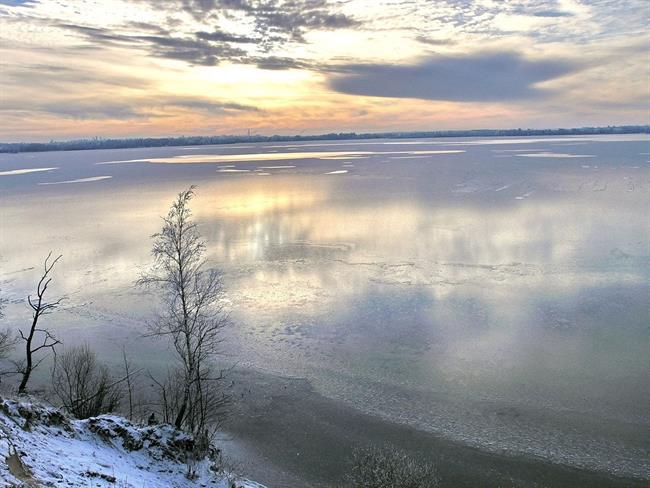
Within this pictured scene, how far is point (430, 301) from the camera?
18.1 metres

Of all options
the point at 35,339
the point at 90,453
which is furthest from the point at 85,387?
the point at 35,339

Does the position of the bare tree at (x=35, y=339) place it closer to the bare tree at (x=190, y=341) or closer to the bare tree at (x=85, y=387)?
the bare tree at (x=85, y=387)

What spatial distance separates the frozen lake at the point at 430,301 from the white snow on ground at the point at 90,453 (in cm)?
444

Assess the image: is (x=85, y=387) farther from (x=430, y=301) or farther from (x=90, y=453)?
(x=430, y=301)

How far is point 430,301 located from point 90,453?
40.5ft

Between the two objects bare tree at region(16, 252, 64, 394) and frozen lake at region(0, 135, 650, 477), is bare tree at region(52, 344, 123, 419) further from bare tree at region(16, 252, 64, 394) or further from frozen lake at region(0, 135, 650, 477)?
frozen lake at region(0, 135, 650, 477)

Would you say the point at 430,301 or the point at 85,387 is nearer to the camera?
the point at 85,387

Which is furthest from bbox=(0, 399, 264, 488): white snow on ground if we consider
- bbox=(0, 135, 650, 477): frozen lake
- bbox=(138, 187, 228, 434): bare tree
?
bbox=(0, 135, 650, 477): frozen lake

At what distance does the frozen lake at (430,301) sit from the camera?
1200 centimetres

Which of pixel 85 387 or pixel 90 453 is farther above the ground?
pixel 90 453

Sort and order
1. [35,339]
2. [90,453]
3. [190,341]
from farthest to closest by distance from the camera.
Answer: [35,339] < [190,341] < [90,453]

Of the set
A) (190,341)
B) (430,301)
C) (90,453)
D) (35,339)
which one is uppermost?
(430,301)

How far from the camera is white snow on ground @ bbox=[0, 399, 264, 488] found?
24.1ft

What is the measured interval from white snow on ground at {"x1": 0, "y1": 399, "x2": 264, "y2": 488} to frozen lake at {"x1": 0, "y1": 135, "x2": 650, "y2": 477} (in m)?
4.44
